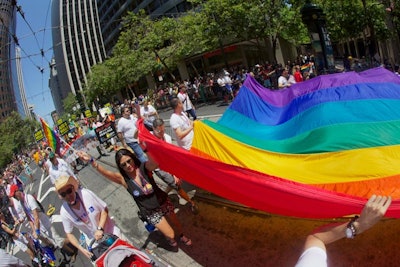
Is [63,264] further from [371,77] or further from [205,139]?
[371,77]

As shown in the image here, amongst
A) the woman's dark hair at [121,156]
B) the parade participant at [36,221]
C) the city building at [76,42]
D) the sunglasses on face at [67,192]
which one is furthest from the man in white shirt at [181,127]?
the city building at [76,42]

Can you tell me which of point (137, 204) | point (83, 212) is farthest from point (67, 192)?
point (137, 204)

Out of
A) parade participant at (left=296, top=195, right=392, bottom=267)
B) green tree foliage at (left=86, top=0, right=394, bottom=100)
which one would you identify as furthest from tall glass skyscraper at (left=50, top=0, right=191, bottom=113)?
parade participant at (left=296, top=195, right=392, bottom=267)

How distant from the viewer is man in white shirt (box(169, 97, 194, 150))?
6273 mm

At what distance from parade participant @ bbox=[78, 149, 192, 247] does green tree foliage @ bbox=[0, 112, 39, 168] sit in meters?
A: 75.8

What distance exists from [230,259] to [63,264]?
394cm

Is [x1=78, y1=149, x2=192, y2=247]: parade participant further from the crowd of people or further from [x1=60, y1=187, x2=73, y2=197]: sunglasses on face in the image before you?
[x1=60, y1=187, x2=73, y2=197]: sunglasses on face

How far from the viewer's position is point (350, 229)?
6.18 feet

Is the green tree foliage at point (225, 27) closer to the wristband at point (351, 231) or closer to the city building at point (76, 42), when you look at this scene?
the wristband at point (351, 231)

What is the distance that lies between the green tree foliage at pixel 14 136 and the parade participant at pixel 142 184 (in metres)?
75.8

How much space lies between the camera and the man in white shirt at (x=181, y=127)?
20.6 ft

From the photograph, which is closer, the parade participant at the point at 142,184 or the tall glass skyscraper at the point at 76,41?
the parade participant at the point at 142,184

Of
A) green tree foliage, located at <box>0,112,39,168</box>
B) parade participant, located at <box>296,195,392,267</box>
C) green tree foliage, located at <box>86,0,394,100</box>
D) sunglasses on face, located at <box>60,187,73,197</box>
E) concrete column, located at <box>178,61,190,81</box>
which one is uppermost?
green tree foliage, located at <box>86,0,394,100</box>

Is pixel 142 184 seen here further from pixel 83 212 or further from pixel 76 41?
pixel 76 41
